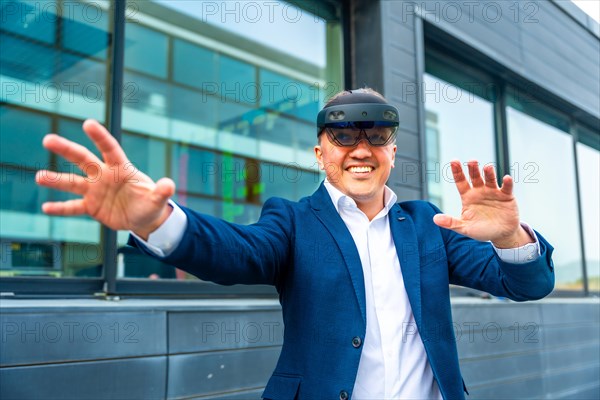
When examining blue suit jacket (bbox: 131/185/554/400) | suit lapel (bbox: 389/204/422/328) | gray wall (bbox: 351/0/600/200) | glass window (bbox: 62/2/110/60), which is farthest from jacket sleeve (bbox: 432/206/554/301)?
glass window (bbox: 62/2/110/60)

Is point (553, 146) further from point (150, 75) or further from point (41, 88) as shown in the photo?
point (41, 88)

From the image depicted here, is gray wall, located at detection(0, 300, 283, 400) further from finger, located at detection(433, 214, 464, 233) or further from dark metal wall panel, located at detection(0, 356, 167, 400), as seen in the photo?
finger, located at detection(433, 214, 464, 233)

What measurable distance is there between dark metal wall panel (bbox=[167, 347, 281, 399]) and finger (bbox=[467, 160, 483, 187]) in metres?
1.76

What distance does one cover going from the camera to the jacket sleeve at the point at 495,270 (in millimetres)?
1644

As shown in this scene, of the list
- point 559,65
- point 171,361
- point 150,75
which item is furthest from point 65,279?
point 559,65

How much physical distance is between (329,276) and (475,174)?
48 centimetres

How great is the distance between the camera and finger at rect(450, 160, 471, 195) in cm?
151

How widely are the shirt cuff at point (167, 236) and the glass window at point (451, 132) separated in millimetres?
3685

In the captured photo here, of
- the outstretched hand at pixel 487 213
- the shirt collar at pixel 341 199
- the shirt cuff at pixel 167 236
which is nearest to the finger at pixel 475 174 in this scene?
the outstretched hand at pixel 487 213

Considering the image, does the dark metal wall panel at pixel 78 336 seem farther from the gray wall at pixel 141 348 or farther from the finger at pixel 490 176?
the finger at pixel 490 176

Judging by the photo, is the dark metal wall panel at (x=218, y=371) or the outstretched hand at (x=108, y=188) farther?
the dark metal wall panel at (x=218, y=371)

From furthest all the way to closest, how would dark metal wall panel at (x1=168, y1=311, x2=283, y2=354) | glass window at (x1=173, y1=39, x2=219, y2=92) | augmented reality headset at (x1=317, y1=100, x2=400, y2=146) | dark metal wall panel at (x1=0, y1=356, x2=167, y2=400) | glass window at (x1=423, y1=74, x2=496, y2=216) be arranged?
glass window at (x1=423, y1=74, x2=496, y2=216)
glass window at (x1=173, y1=39, x2=219, y2=92)
dark metal wall panel at (x1=168, y1=311, x2=283, y2=354)
dark metal wall panel at (x1=0, y1=356, x2=167, y2=400)
augmented reality headset at (x1=317, y1=100, x2=400, y2=146)

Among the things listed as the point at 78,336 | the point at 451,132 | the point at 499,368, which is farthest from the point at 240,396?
the point at 451,132

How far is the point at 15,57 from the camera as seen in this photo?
3215 mm
